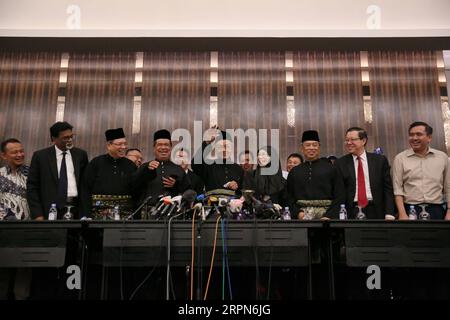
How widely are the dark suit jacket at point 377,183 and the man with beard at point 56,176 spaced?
219 cm

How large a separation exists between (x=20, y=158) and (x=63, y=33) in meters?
2.18

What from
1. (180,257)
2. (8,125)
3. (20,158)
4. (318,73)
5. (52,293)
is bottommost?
(52,293)

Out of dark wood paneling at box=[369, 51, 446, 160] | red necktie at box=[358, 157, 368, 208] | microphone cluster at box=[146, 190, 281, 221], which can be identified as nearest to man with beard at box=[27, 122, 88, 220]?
microphone cluster at box=[146, 190, 281, 221]

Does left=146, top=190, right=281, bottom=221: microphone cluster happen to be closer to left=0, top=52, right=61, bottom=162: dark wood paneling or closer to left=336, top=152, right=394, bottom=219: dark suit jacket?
left=336, top=152, right=394, bottom=219: dark suit jacket

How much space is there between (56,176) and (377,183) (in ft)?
8.64

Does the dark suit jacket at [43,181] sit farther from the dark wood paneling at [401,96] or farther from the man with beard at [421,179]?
the dark wood paneling at [401,96]

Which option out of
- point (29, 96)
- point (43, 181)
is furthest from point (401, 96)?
point (29, 96)

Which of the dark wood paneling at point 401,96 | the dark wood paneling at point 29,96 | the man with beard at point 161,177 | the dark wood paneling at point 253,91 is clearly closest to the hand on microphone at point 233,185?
the man with beard at point 161,177

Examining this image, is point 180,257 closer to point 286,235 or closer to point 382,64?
point 286,235

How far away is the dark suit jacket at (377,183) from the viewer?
13.9 feet

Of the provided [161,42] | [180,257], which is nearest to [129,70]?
[161,42]

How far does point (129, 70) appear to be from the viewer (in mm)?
6641

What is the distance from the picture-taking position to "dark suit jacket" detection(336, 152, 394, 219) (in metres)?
4.23

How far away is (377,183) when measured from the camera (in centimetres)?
428
